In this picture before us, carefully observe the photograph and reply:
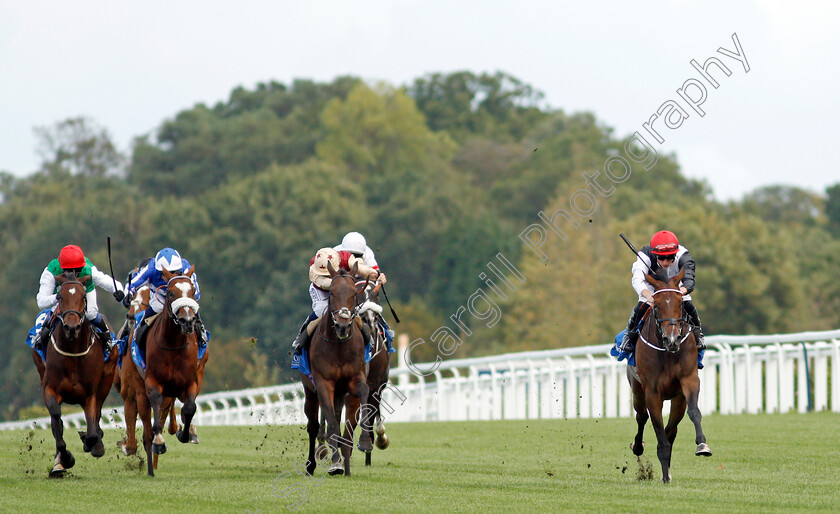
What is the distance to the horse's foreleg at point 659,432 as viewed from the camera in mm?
11094

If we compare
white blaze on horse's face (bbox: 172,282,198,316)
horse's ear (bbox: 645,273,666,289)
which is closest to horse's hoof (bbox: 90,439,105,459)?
white blaze on horse's face (bbox: 172,282,198,316)

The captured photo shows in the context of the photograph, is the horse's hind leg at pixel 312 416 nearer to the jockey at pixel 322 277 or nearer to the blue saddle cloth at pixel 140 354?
the jockey at pixel 322 277

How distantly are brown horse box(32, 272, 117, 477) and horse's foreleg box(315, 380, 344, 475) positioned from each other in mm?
2086

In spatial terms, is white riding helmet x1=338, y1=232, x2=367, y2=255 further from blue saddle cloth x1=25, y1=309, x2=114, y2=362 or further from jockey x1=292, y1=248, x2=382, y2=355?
blue saddle cloth x1=25, y1=309, x2=114, y2=362

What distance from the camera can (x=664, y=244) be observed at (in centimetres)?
1184

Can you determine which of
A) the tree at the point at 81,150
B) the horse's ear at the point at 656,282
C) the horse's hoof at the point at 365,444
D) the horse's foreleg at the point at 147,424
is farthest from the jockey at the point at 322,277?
the tree at the point at 81,150

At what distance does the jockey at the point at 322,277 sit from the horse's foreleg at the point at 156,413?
129cm

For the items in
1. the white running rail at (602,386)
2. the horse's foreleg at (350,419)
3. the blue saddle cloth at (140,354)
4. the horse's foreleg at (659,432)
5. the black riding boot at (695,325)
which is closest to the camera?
the horse's foreleg at (659,432)

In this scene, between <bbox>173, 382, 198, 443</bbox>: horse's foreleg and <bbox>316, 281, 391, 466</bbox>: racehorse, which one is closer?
<bbox>173, 382, 198, 443</bbox>: horse's foreleg

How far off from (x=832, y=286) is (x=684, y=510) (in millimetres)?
44432

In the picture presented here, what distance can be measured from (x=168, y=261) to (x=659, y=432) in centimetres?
469

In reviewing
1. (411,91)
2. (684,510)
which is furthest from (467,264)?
(684,510)

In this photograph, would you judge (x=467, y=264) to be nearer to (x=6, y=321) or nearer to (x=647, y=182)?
(x=647, y=182)

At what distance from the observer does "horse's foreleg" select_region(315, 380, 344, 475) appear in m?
11.6
